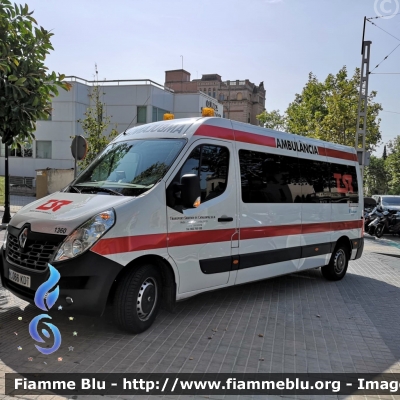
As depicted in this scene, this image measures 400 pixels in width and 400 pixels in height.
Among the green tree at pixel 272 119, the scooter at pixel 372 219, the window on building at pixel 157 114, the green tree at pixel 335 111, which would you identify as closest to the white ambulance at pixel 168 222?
the scooter at pixel 372 219

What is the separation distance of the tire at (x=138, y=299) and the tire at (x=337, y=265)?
4.48 meters

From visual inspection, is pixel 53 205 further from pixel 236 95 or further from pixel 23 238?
pixel 236 95

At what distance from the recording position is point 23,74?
6.83 metres

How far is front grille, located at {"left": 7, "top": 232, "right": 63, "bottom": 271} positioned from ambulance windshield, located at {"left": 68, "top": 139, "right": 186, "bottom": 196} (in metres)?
0.90

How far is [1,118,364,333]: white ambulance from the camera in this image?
4391mm

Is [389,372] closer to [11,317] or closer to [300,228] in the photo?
[300,228]

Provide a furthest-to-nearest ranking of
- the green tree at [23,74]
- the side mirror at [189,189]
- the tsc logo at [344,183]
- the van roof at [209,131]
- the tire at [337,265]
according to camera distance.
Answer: the tsc logo at [344,183] → the tire at [337,265] → the green tree at [23,74] → the van roof at [209,131] → the side mirror at [189,189]

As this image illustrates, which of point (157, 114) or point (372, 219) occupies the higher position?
point (157, 114)

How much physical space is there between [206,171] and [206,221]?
0.63m

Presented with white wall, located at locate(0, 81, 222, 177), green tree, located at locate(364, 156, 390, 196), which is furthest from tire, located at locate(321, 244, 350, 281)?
green tree, located at locate(364, 156, 390, 196)

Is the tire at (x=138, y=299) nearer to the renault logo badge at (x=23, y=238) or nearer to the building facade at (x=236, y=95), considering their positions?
the renault logo badge at (x=23, y=238)

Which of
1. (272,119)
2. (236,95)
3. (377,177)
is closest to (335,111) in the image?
(272,119)

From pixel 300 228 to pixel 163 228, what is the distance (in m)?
3.17

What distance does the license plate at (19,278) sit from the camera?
4.49 metres
